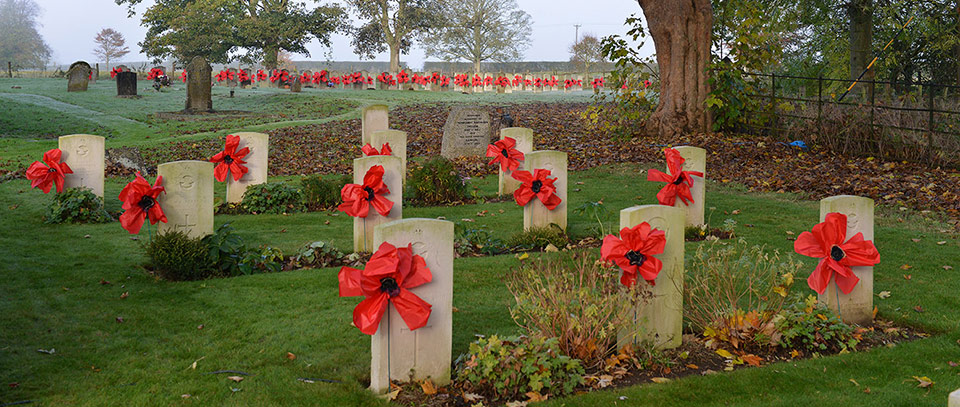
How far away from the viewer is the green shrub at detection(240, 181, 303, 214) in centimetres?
1116

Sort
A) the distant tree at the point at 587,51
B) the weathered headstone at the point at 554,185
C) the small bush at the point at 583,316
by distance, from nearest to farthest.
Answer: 1. the small bush at the point at 583,316
2. the weathered headstone at the point at 554,185
3. the distant tree at the point at 587,51

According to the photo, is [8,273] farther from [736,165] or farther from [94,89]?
[94,89]

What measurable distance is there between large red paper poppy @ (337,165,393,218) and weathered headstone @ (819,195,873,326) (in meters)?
4.27

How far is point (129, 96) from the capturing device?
3253 cm

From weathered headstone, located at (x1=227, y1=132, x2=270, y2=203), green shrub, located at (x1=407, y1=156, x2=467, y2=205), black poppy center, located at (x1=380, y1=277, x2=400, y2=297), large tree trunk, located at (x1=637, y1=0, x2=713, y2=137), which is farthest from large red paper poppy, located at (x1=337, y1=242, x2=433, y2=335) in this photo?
large tree trunk, located at (x1=637, y1=0, x2=713, y2=137)

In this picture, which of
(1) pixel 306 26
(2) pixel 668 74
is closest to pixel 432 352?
(2) pixel 668 74

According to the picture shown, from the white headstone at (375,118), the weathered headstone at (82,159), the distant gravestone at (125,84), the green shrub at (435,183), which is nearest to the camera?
the weathered headstone at (82,159)

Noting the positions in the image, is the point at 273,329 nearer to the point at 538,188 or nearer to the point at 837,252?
the point at 538,188

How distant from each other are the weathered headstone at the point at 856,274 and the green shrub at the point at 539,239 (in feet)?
10.7

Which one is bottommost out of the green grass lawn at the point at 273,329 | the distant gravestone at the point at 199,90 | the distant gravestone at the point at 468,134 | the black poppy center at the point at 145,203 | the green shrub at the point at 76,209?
the green grass lawn at the point at 273,329

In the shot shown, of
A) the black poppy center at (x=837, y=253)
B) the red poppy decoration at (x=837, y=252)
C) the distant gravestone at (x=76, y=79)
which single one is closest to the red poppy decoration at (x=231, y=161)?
the red poppy decoration at (x=837, y=252)

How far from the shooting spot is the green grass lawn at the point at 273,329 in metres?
4.65

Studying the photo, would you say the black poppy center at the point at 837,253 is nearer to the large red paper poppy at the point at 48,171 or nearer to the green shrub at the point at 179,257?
the green shrub at the point at 179,257

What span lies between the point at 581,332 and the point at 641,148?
39.9 ft
